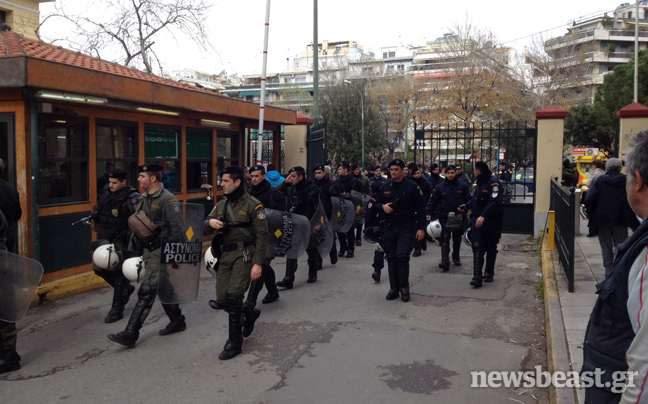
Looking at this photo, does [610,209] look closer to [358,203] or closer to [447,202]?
[447,202]

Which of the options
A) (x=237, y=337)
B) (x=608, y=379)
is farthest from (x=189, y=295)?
(x=608, y=379)

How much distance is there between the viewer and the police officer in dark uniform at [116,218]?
264 inches

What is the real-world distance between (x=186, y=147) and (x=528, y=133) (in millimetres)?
7600

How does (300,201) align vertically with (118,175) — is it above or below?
below

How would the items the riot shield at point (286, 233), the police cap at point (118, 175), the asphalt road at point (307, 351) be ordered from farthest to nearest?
the riot shield at point (286, 233) → the police cap at point (118, 175) → the asphalt road at point (307, 351)

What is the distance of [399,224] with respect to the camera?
777 cm

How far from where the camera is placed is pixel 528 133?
13281mm

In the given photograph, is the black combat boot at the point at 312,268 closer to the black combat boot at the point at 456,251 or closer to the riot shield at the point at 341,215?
the riot shield at the point at 341,215

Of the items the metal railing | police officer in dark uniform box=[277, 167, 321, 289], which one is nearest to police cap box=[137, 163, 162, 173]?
police officer in dark uniform box=[277, 167, 321, 289]

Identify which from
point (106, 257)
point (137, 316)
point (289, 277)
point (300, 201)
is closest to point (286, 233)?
point (300, 201)

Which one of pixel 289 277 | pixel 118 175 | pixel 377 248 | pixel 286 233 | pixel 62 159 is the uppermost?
pixel 62 159

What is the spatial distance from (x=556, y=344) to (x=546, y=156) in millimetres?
8420

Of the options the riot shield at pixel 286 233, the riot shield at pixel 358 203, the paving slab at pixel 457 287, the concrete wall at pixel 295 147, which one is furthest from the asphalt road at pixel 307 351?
the concrete wall at pixel 295 147

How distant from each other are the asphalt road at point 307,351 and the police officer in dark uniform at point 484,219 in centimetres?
41
